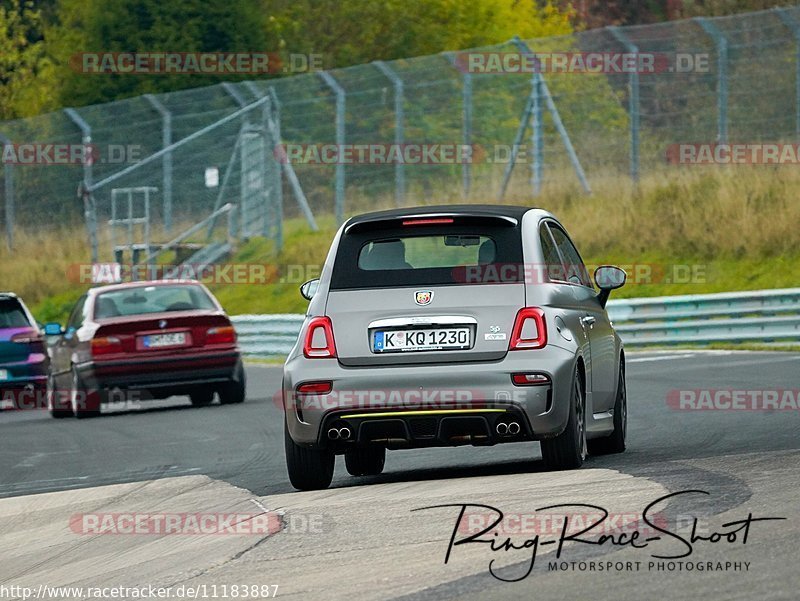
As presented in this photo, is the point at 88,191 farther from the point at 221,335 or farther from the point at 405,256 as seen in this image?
the point at 405,256

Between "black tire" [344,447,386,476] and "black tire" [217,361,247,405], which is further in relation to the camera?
"black tire" [217,361,247,405]

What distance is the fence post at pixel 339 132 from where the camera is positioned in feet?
128

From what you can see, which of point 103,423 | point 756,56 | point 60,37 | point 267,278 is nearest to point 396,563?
point 103,423

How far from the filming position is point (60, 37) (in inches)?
2635

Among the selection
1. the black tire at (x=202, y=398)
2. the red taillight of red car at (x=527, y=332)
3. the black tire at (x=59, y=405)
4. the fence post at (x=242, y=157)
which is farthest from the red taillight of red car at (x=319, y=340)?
the fence post at (x=242, y=157)

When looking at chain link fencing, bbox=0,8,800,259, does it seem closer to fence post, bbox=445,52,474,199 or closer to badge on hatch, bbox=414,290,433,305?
fence post, bbox=445,52,474,199

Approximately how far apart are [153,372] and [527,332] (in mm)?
10815

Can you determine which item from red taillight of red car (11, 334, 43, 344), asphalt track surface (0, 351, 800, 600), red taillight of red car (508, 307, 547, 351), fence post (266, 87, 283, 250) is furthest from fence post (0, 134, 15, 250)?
red taillight of red car (508, 307, 547, 351)

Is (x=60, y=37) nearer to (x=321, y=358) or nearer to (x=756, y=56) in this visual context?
(x=756, y=56)

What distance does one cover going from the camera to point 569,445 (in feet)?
36.2

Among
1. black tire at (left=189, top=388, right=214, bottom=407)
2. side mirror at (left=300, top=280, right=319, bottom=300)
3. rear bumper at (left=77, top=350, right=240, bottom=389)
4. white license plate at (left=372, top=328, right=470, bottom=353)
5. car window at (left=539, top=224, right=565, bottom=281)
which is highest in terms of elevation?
car window at (left=539, top=224, right=565, bottom=281)

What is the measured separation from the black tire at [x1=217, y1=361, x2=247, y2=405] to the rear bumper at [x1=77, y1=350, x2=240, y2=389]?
0.27 m

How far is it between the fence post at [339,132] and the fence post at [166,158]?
167 inches

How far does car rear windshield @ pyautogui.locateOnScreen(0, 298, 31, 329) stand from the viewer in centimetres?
2397
